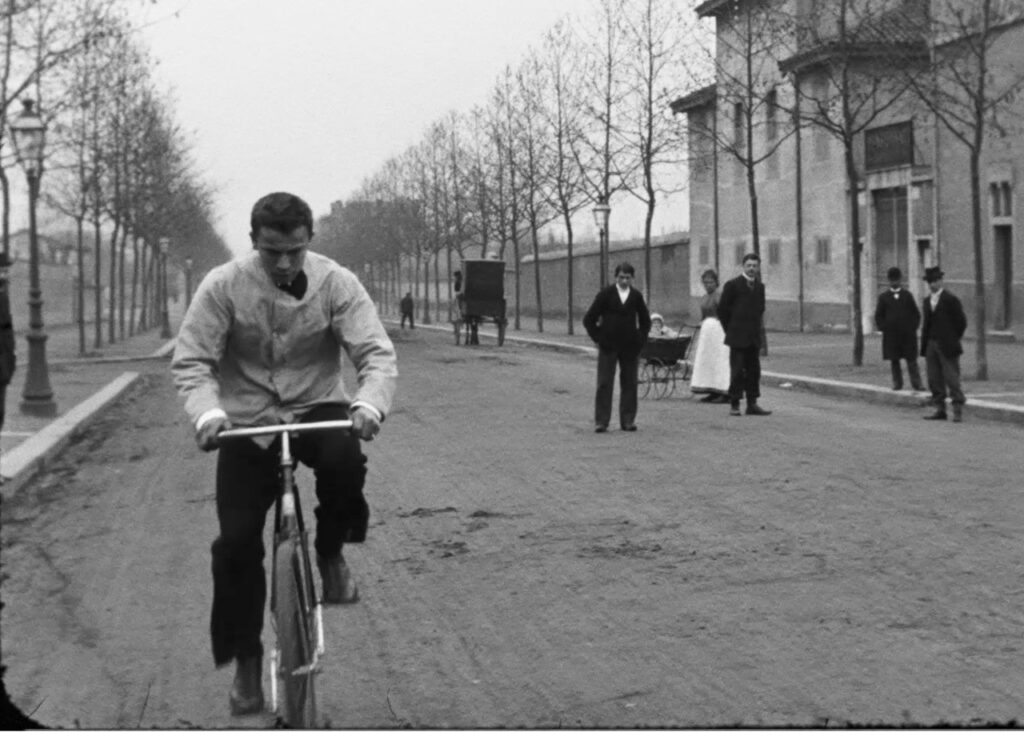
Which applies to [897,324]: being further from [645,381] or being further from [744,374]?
[744,374]

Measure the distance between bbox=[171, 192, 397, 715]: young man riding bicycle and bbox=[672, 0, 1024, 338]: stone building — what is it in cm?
2003

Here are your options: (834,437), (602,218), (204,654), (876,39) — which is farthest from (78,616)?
(602,218)

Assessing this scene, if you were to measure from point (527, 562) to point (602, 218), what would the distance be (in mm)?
36113

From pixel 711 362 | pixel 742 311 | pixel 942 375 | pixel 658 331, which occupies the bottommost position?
pixel 942 375

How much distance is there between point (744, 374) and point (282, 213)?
1459cm

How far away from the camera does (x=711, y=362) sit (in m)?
21.7

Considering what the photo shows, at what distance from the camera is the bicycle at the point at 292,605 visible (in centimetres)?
496

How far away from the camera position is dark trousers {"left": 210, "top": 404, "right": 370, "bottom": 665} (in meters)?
5.45

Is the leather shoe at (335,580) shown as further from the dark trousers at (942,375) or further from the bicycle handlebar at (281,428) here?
the dark trousers at (942,375)

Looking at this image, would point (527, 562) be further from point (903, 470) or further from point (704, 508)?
point (903, 470)

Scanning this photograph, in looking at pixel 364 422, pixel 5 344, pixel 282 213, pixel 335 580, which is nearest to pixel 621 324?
pixel 5 344

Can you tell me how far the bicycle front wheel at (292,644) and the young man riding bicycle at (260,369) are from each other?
0.39 meters

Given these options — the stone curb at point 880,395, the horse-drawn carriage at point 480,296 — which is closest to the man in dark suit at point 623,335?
the stone curb at point 880,395

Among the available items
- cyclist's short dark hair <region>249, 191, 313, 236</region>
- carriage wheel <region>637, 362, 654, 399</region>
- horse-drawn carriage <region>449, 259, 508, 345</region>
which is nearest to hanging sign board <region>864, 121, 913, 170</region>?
horse-drawn carriage <region>449, 259, 508, 345</region>
